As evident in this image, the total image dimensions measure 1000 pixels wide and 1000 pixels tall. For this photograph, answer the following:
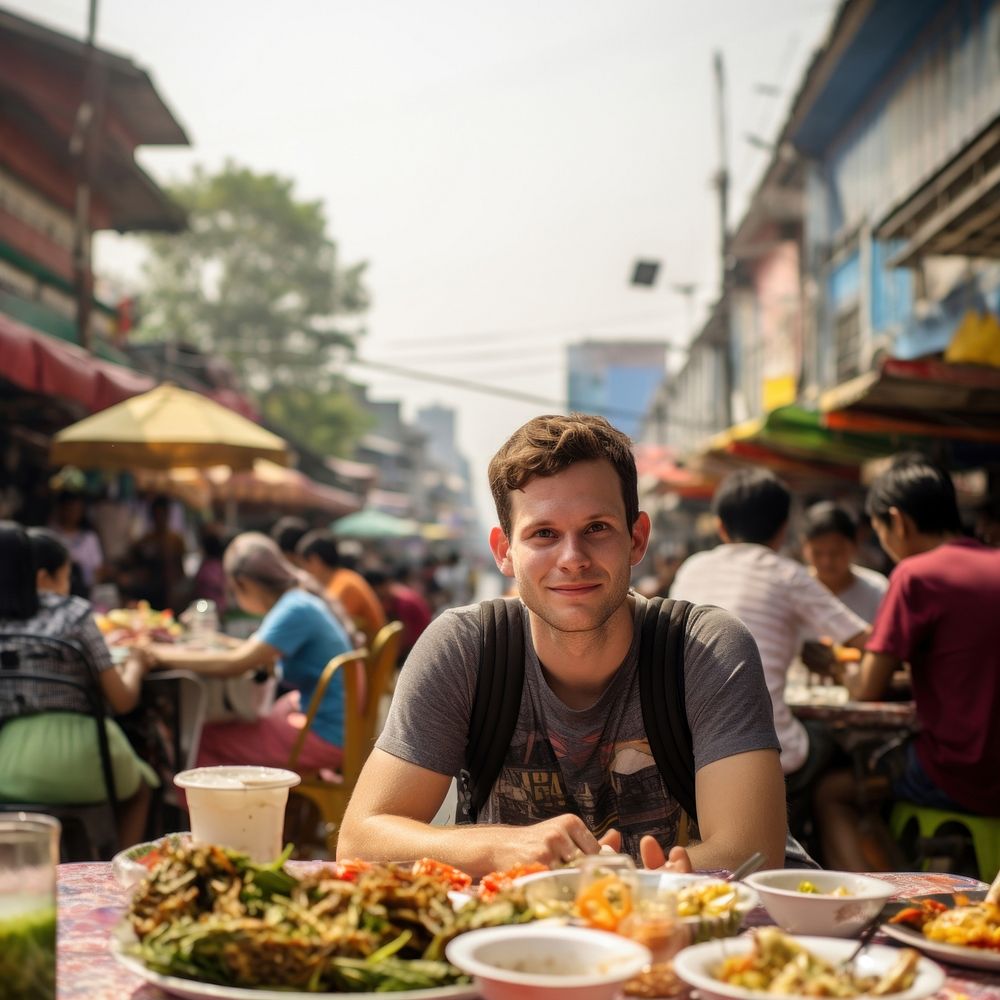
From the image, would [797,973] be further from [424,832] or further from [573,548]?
[573,548]

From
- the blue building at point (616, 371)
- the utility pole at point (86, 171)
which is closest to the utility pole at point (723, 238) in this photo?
the utility pole at point (86, 171)

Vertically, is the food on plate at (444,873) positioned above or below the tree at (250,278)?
below

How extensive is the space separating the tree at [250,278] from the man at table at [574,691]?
43.2 metres

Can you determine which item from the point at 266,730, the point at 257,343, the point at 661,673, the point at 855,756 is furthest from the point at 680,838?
the point at 257,343

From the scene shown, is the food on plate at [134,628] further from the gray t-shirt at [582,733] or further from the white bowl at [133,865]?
the white bowl at [133,865]

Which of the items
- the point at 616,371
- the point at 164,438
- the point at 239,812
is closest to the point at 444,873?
the point at 239,812

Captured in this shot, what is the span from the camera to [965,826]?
500 cm

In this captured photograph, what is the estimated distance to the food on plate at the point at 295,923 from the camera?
1499 mm

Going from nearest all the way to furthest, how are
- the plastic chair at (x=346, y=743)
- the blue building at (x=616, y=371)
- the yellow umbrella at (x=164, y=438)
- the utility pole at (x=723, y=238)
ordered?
the plastic chair at (x=346, y=743) < the yellow umbrella at (x=164, y=438) < the utility pole at (x=723, y=238) < the blue building at (x=616, y=371)

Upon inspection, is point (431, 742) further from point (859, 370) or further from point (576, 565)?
→ point (859, 370)

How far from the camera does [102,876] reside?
2.25 metres

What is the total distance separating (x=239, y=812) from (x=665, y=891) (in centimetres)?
73

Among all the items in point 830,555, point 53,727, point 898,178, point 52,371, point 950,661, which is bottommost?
point 53,727

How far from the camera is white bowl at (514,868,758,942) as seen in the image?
167cm
